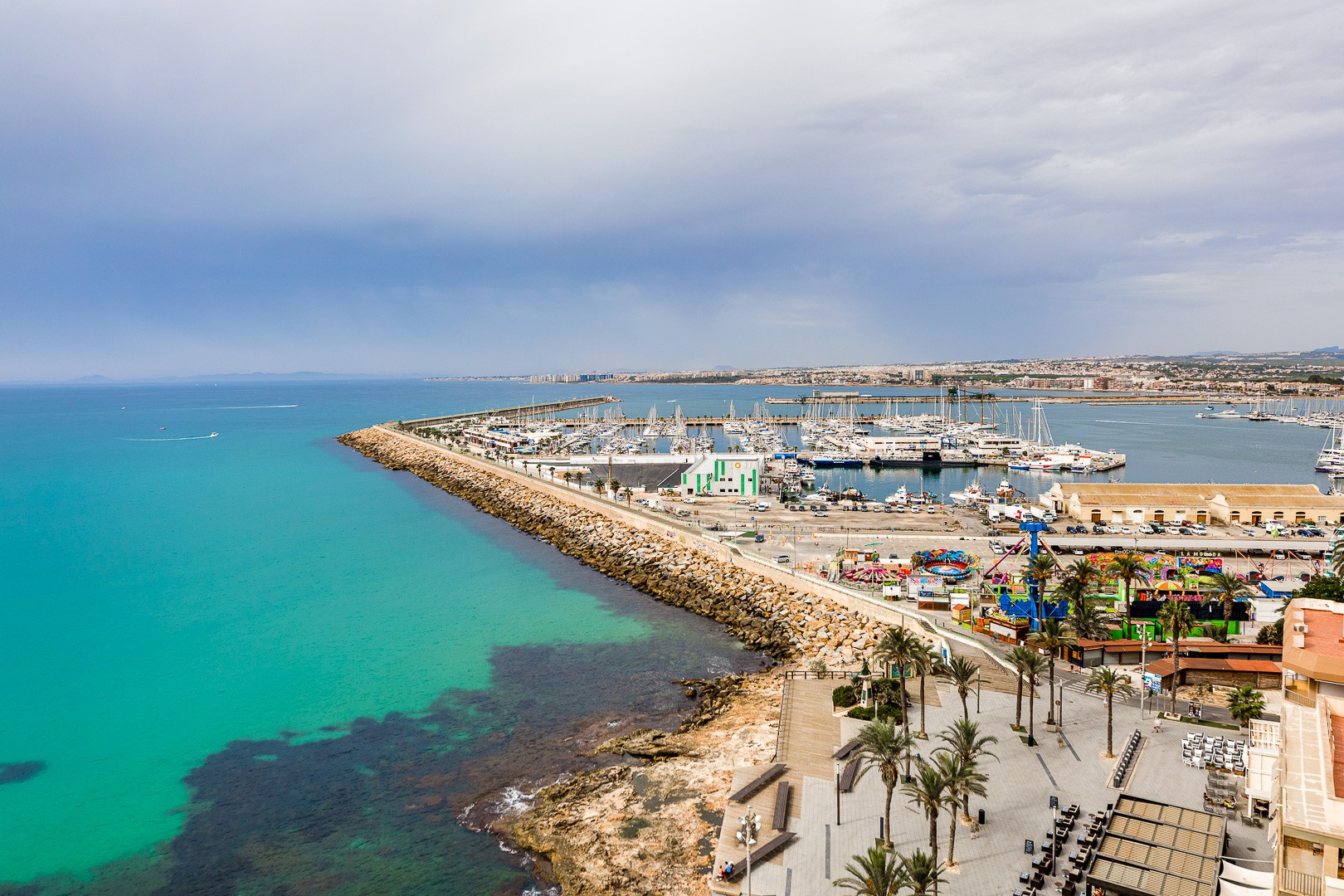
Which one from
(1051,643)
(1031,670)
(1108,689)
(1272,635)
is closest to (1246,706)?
(1108,689)

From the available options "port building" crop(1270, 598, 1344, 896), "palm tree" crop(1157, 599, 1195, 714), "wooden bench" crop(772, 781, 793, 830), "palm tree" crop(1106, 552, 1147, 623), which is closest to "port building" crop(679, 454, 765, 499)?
"palm tree" crop(1106, 552, 1147, 623)

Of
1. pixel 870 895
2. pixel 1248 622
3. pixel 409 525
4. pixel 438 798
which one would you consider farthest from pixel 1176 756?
pixel 409 525

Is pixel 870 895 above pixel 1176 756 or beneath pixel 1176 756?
above

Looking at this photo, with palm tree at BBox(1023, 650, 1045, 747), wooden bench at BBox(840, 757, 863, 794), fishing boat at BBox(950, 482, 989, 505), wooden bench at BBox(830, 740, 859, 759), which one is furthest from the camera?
fishing boat at BBox(950, 482, 989, 505)

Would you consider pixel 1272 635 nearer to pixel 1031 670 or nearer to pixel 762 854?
pixel 1031 670

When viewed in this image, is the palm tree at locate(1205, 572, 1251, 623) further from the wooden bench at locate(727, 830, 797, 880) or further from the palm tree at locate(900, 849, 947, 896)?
the palm tree at locate(900, 849, 947, 896)

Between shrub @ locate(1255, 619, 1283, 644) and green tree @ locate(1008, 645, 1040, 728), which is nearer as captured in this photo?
green tree @ locate(1008, 645, 1040, 728)

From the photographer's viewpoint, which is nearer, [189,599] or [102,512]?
[189,599]

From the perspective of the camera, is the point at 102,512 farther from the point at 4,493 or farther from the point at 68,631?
the point at 68,631
